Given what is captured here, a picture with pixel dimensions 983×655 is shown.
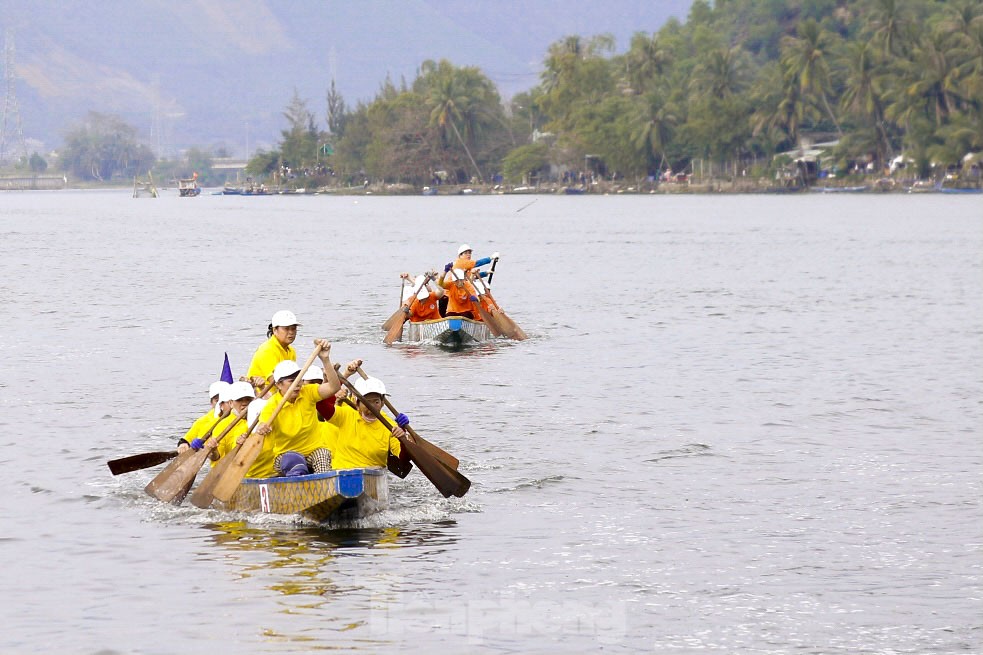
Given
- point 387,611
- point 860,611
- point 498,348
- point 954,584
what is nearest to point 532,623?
point 387,611

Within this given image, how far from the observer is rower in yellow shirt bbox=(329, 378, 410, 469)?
51.5 ft

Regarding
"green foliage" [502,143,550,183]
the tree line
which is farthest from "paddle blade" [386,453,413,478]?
"green foliage" [502,143,550,183]

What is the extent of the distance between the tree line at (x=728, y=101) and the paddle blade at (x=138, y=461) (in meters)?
112

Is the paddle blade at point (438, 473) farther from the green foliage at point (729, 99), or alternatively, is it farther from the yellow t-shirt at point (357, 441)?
the green foliage at point (729, 99)

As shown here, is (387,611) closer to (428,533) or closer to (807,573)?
(428,533)

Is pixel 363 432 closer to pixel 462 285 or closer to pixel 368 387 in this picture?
pixel 368 387

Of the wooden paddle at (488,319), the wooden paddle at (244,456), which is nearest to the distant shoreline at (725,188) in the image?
the wooden paddle at (488,319)

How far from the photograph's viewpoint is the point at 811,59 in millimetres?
134000

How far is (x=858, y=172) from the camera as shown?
144 metres

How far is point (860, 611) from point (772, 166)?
140085mm

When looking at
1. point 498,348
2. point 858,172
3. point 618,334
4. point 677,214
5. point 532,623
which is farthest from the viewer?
point 858,172

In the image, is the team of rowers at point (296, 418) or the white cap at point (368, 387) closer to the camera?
the team of rowers at point (296, 418)

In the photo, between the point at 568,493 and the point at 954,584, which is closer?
the point at 954,584

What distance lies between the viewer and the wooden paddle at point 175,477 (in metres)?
16.6
